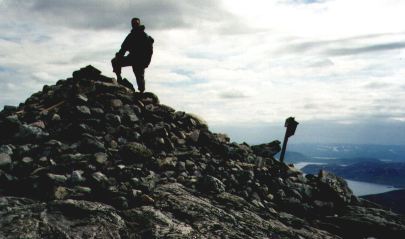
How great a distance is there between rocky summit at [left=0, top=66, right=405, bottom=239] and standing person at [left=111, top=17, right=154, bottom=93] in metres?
1.32

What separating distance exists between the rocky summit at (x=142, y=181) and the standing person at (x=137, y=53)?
1.32 metres

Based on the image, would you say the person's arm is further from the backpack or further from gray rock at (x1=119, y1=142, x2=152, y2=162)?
gray rock at (x1=119, y1=142, x2=152, y2=162)

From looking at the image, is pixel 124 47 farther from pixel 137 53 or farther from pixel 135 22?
pixel 135 22

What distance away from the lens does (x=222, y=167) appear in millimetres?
15523

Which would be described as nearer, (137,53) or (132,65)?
(137,53)

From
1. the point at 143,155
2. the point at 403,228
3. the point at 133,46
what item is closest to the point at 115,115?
the point at 143,155

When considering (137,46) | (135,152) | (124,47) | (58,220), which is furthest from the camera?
(124,47)

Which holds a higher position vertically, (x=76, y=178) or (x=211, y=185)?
(x=211, y=185)

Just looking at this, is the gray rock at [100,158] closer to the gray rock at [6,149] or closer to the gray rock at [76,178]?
the gray rock at [76,178]

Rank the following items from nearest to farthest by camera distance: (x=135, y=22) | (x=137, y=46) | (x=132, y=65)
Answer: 1. (x=135, y=22)
2. (x=137, y=46)
3. (x=132, y=65)

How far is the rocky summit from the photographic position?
935 cm

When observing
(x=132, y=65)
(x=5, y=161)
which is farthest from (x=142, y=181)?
(x=132, y=65)

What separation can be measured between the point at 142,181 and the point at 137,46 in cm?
1103

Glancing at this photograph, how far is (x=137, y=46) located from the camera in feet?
67.4
